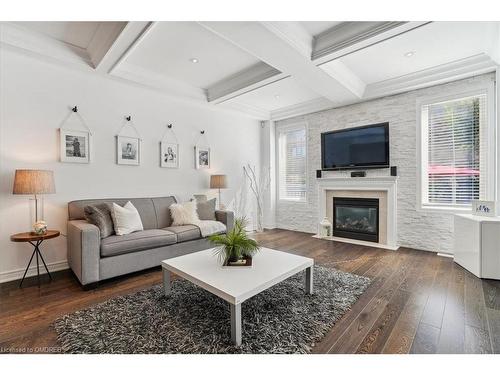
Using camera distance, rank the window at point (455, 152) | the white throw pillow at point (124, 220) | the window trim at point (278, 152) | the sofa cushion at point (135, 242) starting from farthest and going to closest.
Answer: the window trim at point (278, 152) → the window at point (455, 152) → the white throw pillow at point (124, 220) → the sofa cushion at point (135, 242)

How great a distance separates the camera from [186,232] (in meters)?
3.31

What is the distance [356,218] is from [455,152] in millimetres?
1804

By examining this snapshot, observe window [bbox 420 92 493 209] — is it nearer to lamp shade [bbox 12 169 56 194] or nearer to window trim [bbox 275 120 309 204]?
window trim [bbox 275 120 309 204]

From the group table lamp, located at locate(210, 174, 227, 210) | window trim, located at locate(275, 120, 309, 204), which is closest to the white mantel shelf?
window trim, located at locate(275, 120, 309, 204)

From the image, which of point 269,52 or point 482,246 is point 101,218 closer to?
point 269,52

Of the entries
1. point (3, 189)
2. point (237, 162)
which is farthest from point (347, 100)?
point (3, 189)

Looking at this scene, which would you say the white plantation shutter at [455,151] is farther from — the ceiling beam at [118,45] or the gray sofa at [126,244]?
the ceiling beam at [118,45]

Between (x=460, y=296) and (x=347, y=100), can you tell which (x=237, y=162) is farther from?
(x=460, y=296)

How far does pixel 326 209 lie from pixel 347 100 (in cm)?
210

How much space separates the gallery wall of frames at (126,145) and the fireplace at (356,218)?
2731mm

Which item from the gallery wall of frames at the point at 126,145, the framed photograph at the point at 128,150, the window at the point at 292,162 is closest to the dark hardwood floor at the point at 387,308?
the gallery wall of frames at the point at 126,145

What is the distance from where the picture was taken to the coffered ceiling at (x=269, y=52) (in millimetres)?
2508

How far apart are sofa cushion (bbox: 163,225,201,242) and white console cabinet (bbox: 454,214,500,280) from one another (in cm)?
338

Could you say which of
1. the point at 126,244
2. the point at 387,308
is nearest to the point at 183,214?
the point at 126,244
